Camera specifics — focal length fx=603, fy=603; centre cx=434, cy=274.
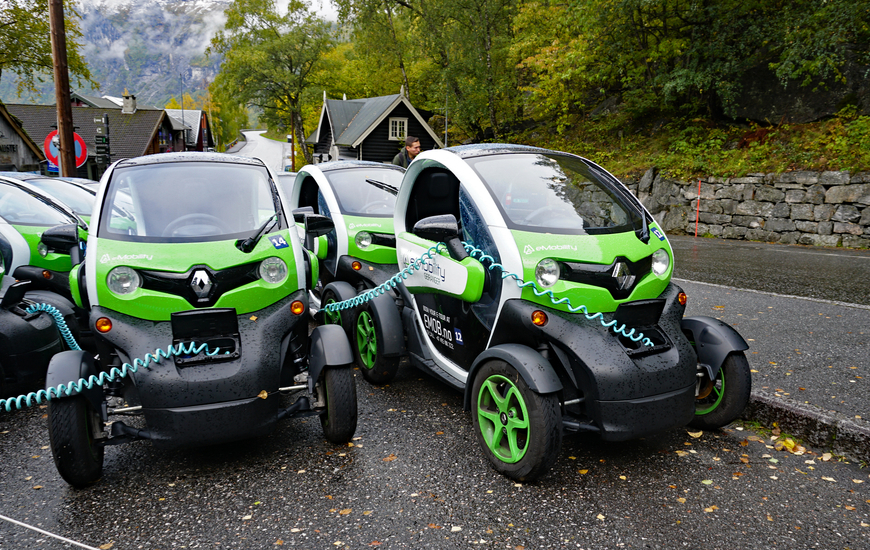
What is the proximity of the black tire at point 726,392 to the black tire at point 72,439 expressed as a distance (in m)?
3.55

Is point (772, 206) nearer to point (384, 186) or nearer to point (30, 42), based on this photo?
point (384, 186)

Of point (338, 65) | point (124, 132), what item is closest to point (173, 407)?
point (124, 132)

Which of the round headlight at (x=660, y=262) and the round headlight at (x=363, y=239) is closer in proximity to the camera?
the round headlight at (x=660, y=262)

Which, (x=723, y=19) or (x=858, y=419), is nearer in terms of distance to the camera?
(x=858, y=419)

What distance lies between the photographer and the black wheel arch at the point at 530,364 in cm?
308

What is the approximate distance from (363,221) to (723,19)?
15.1 metres

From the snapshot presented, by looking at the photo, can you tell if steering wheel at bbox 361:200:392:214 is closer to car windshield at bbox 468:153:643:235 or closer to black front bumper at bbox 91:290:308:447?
car windshield at bbox 468:153:643:235

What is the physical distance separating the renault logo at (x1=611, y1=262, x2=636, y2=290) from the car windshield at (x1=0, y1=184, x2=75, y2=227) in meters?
5.63

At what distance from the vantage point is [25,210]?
6.16 meters

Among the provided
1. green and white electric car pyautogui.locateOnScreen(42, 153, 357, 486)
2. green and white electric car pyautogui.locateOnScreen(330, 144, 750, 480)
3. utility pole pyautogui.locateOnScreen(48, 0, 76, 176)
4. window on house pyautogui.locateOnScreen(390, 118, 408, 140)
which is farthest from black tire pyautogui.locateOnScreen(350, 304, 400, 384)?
window on house pyautogui.locateOnScreen(390, 118, 408, 140)

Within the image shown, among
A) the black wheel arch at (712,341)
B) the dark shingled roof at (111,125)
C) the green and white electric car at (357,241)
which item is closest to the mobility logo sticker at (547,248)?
the black wheel arch at (712,341)

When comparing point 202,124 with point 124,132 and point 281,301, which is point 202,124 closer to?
point 124,132

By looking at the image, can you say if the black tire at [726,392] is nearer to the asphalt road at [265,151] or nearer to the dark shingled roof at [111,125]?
the dark shingled roof at [111,125]

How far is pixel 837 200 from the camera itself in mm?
13695
